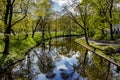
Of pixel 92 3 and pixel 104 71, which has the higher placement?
pixel 92 3

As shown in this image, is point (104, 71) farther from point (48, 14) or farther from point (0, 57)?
point (48, 14)

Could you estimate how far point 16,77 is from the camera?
85.3ft

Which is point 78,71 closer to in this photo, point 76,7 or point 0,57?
point 0,57

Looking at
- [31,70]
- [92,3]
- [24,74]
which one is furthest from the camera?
[92,3]

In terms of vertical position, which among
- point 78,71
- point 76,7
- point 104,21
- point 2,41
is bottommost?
point 78,71

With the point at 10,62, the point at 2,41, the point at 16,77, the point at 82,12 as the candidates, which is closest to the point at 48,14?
the point at 82,12

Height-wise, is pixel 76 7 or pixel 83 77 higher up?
pixel 76 7

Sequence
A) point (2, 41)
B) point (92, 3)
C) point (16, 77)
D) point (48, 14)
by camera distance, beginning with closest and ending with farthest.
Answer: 1. point (16, 77)
2. point (2, 41)
3. point (92, 3)
4. point (48, 14)

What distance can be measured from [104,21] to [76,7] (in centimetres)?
750

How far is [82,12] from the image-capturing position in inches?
2215

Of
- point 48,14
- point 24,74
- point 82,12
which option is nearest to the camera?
point 24,74

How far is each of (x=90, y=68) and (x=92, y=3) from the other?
81.9 ft

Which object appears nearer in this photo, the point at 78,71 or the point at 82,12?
the point at 78,71

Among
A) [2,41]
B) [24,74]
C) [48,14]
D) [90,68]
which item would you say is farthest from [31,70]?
[48,14]
